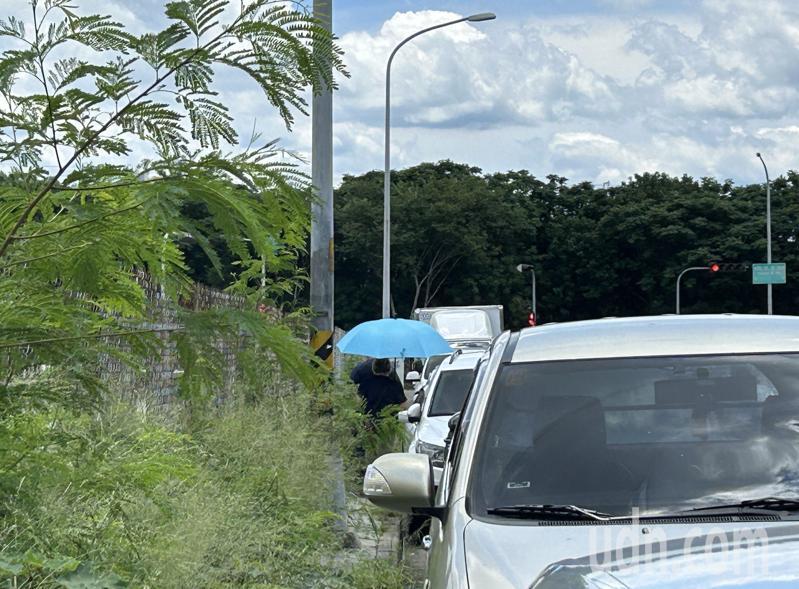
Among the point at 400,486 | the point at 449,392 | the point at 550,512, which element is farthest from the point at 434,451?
the point at 550,512

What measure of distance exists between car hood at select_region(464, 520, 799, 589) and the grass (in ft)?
4.55

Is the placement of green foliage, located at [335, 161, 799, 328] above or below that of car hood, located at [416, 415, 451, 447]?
above

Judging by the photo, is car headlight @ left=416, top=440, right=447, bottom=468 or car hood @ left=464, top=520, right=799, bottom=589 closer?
car hood @ left=464, top=520, right=799, bottom=589

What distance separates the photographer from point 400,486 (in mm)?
4016

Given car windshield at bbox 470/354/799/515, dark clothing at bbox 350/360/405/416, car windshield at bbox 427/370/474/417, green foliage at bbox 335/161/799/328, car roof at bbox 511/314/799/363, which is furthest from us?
green foliage at bbox 335/161/799/328

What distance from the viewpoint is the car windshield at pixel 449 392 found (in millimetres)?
11596

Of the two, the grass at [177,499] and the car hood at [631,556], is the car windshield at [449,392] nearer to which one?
the grass at [177,499]

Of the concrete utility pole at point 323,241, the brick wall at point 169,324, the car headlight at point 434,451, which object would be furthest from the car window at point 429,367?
the brick wall at point 169,324

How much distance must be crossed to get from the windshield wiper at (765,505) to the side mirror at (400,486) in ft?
3.28

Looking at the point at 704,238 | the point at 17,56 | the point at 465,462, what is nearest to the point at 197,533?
the point at 465,462

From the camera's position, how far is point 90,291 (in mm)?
3953

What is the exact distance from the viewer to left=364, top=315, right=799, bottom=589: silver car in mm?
3355

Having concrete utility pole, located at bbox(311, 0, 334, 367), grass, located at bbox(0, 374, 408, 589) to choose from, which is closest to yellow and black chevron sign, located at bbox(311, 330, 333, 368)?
concrete utility pole, located at bbox(311, 0, 334, 367)

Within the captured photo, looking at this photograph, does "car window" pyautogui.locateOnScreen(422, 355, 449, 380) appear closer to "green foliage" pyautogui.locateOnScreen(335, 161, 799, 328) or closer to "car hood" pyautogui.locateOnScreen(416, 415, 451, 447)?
"car hood" pyautogui.locateOnScreen(416, 415, 451, 447)
